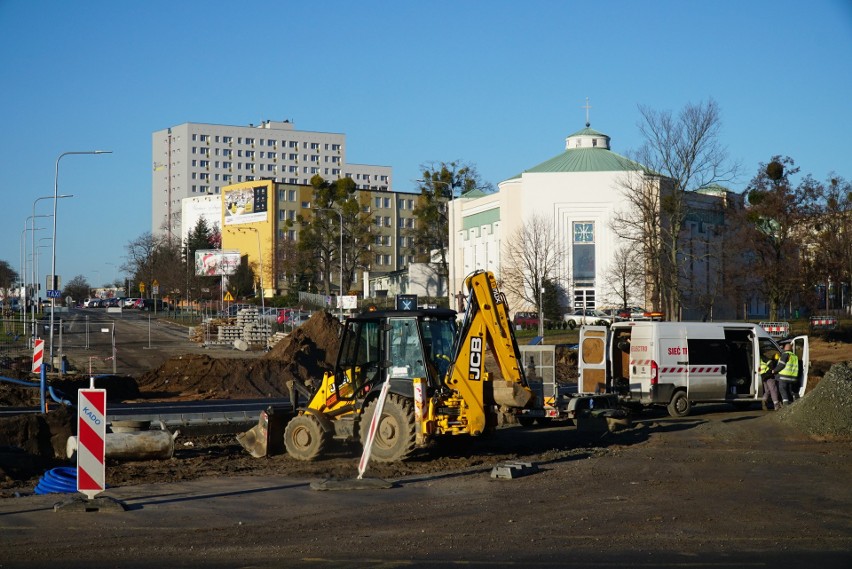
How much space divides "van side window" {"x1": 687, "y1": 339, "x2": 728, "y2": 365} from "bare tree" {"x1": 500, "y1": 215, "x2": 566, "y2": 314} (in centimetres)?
4137

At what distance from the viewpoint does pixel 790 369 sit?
22938mm

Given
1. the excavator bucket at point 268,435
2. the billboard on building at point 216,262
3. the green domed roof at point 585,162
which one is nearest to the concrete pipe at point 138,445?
the excavator bucket at point 268,435

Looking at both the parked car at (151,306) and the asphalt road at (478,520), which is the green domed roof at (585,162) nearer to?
the parked car at (151,306)

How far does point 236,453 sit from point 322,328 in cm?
2605

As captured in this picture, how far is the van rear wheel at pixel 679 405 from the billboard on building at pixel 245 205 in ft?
334

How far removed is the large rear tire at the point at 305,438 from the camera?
588 inches

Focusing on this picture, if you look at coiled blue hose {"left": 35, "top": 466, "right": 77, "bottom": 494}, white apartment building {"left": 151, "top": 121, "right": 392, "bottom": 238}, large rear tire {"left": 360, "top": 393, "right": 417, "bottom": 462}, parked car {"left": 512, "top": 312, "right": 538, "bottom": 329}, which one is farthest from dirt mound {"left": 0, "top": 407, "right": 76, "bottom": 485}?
white apartment building {"left": 151, "top": 121, "right": 392, "bottom": 238}

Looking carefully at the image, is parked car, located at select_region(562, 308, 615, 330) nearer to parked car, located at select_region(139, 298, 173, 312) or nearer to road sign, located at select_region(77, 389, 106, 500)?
road sign, located at select_region(77, 389, 106, 500)

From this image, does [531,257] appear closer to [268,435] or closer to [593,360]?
[593,360]

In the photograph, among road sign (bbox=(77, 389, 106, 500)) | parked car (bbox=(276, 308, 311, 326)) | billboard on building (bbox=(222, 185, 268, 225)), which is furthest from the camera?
billboard on building (bbox=(222, 185, 268, 225))

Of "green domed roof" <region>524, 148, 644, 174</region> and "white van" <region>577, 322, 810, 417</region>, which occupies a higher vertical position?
"green domed roof" <region>524, 148, 644, 174</region>

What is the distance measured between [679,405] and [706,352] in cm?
139

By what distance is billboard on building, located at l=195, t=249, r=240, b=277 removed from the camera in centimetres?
10462

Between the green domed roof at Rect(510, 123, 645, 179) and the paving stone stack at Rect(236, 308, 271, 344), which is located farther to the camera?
the green domed roof at Rect(510, 123, 645, 179)
